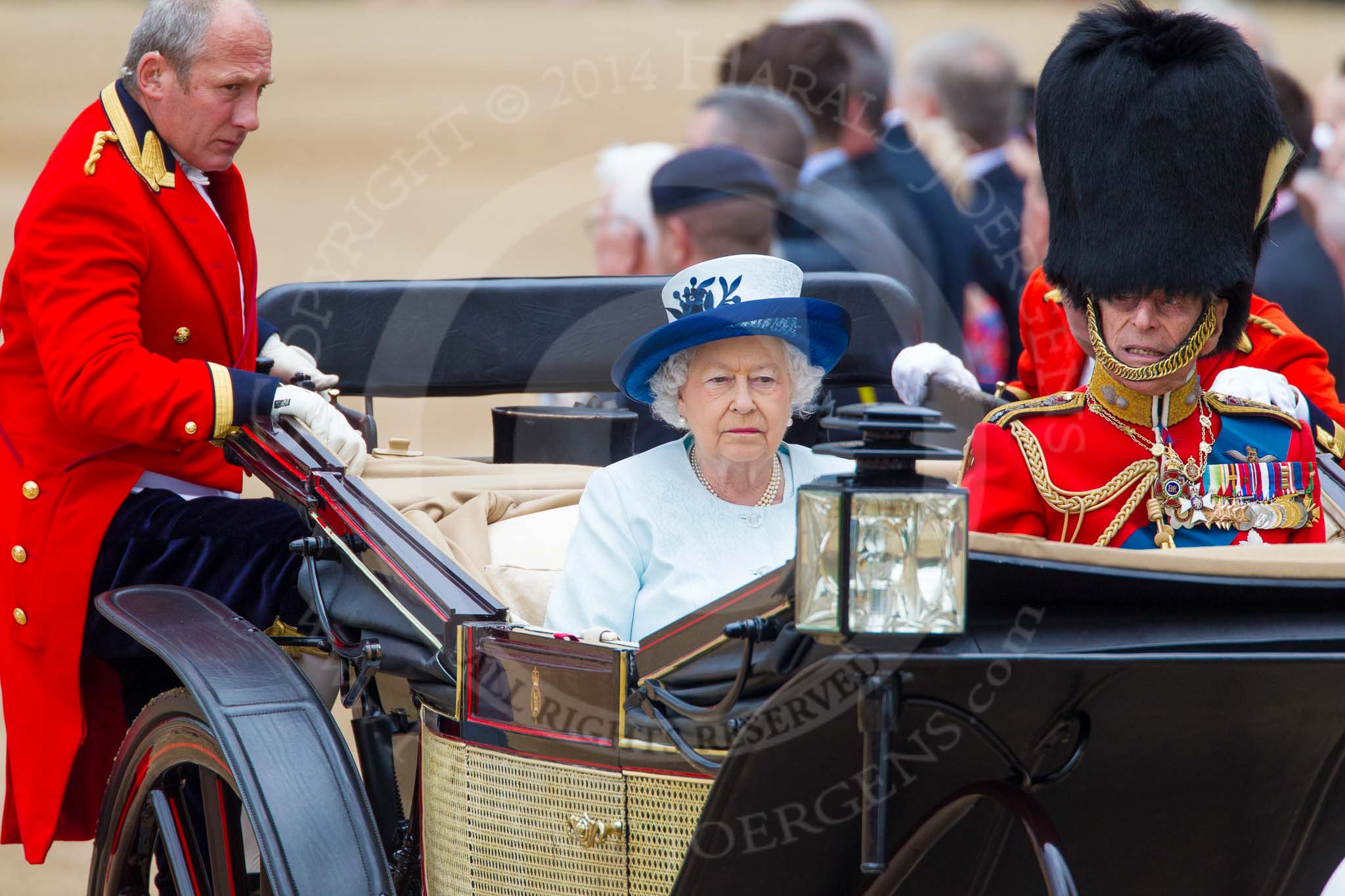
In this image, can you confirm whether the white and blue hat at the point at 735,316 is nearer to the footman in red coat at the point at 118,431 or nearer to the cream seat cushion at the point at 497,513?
the cream seat cushion at the point at 497,513

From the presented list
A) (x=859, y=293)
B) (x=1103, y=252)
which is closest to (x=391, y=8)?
(x=859, y=293)

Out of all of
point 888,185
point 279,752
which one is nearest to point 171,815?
point 279,752

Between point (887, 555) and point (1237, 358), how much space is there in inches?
60.6

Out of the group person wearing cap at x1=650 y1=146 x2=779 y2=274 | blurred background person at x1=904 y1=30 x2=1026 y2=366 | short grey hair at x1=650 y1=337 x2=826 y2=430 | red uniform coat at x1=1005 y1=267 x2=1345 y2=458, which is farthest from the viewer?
blurred background person at x1=904 y1=30 x2=1026 y2=366

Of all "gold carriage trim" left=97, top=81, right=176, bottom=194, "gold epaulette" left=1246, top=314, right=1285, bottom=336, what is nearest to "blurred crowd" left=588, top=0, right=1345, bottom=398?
"gold epaulette" left=1246, top=314, right=1285, bottom=336

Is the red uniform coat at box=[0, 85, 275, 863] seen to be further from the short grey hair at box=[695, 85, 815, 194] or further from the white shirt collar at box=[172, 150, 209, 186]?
the short grey hair at box=[695, 85, 815, 194]

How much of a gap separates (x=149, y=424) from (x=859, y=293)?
1673 mm

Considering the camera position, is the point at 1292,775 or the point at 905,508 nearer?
the point at 905,508

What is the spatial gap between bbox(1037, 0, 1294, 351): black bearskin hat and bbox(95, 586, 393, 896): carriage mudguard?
3.92 feet

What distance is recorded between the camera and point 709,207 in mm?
4219

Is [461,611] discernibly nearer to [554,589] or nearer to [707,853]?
[554,589]

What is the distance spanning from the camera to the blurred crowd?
434cm

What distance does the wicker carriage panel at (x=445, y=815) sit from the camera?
7.32ft

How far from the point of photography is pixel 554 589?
247 centimetres
